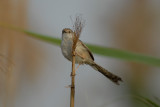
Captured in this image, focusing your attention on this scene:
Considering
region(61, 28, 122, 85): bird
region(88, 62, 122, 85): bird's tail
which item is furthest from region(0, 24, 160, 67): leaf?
region(61, 28, 122, 85): bird

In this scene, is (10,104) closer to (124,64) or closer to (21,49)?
(21,49)

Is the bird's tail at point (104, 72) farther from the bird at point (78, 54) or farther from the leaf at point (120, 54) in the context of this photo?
the leaf at point (120, 54)

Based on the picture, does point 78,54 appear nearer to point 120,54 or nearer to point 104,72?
point 104,72

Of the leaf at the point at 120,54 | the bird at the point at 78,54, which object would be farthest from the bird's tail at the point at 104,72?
the leaf at the point at 120,54

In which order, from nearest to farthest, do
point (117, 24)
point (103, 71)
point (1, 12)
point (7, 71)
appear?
1. point (7, 71)
2. point (1, 12)
3. point (103, 71)
4. point (117, 24)

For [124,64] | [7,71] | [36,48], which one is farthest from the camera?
[124,64]

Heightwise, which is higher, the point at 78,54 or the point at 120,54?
the point at 120,54

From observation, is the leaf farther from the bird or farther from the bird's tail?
the bird

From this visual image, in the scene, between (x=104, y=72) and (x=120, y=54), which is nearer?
(x=120, y=54)

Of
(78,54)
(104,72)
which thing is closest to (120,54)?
(78,54)

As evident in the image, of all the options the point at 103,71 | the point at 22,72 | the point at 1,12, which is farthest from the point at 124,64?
the point at 1,12

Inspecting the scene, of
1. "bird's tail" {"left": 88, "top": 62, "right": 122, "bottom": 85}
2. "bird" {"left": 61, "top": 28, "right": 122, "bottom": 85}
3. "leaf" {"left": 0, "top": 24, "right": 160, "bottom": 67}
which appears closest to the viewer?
"leaf" {"left": 0, "top": 24, "right": 160, "bottom": 67}
